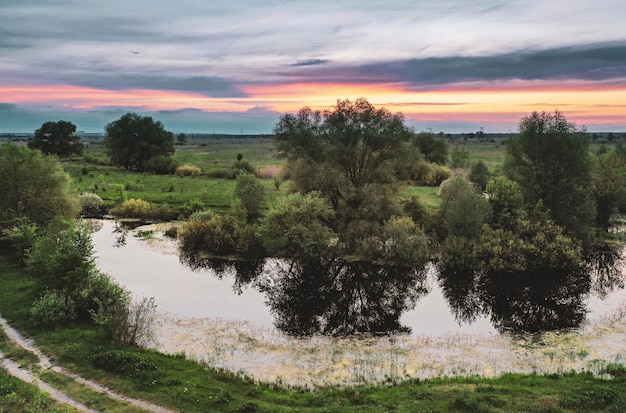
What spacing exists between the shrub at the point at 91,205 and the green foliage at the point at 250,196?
79.5 feet

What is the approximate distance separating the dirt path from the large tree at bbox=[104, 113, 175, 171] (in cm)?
8225

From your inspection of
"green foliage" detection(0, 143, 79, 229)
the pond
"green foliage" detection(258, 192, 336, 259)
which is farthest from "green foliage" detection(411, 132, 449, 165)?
"green foliage" detection(0, 143, 79, 229)

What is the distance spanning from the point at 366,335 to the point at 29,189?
32.2 m

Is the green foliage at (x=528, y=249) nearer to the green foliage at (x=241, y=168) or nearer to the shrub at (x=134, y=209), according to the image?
the shrub at (x=134, y=209)

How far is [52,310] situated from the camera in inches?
1048

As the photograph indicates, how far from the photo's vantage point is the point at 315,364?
922 inches

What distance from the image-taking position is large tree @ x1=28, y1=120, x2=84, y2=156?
4518 inches

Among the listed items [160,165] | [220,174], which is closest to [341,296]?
[220,174]

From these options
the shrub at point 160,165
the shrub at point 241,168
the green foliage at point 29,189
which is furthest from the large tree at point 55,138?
the green foliage at point 29,189

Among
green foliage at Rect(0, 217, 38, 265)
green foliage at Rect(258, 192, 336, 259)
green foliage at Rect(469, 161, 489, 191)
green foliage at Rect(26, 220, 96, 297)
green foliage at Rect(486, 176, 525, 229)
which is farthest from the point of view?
green foliage at Rect(469, 161, 489, 191)

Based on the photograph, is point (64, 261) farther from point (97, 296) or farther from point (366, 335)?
point (366, 335)

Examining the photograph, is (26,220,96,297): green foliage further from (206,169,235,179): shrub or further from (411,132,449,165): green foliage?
(411,132,449,165): green foliage

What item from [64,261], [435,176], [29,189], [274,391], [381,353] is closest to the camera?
[274,391]

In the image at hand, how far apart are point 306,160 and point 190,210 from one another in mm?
18190
